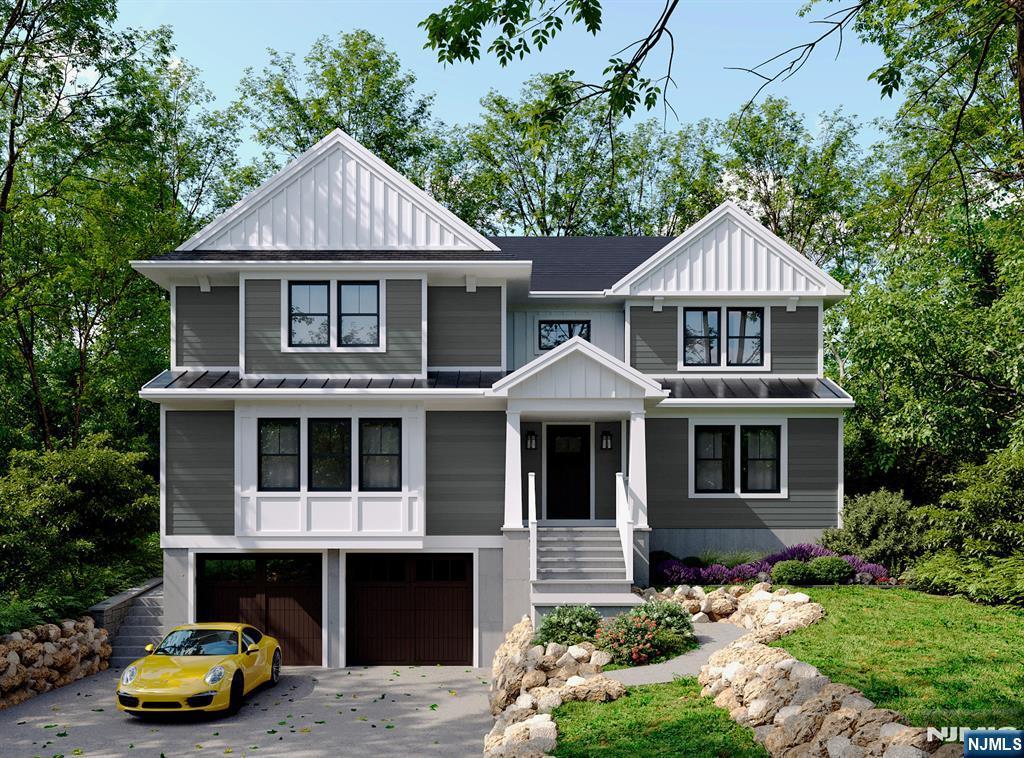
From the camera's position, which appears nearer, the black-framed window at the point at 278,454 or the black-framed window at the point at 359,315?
the black-framed window at the point at 278,454

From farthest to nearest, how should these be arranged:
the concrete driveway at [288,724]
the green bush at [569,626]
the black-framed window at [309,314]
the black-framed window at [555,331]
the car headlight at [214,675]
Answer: the black-framed window at [555,331], the black-framed window at [309,314], the green bush at [569,626], the car headlight at [214,675], the concrete driveway at [288,724]

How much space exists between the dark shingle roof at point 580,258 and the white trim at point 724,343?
223cm

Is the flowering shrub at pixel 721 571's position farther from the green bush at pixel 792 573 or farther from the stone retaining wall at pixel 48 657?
the stone retaining wall at pixel 48 657

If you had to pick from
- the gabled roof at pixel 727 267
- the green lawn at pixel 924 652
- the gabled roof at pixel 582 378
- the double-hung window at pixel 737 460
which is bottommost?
the green lawn at pixel 924 652

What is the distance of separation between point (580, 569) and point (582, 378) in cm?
392

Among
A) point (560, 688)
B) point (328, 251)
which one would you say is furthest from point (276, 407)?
point (560, 688)

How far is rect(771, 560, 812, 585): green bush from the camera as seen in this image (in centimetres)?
1761

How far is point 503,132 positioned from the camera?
36.7 metres

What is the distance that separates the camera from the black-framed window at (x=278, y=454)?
18047 millimetres

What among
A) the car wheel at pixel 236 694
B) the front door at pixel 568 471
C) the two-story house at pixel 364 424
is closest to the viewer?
the car wheel at pixel 236 694

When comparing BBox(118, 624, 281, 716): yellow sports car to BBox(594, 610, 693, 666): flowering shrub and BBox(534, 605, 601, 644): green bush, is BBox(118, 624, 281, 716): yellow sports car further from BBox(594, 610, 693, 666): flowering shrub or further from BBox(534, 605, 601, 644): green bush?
BBox(594, 610, 693, 666): flowering shrub

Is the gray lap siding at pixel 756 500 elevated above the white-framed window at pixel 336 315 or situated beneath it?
situated beneath

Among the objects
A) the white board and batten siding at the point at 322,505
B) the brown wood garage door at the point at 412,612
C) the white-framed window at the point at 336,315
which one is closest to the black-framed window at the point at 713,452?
the brown wood garage door at the point at 412,612

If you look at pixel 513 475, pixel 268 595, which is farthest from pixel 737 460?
pixel 268 595
